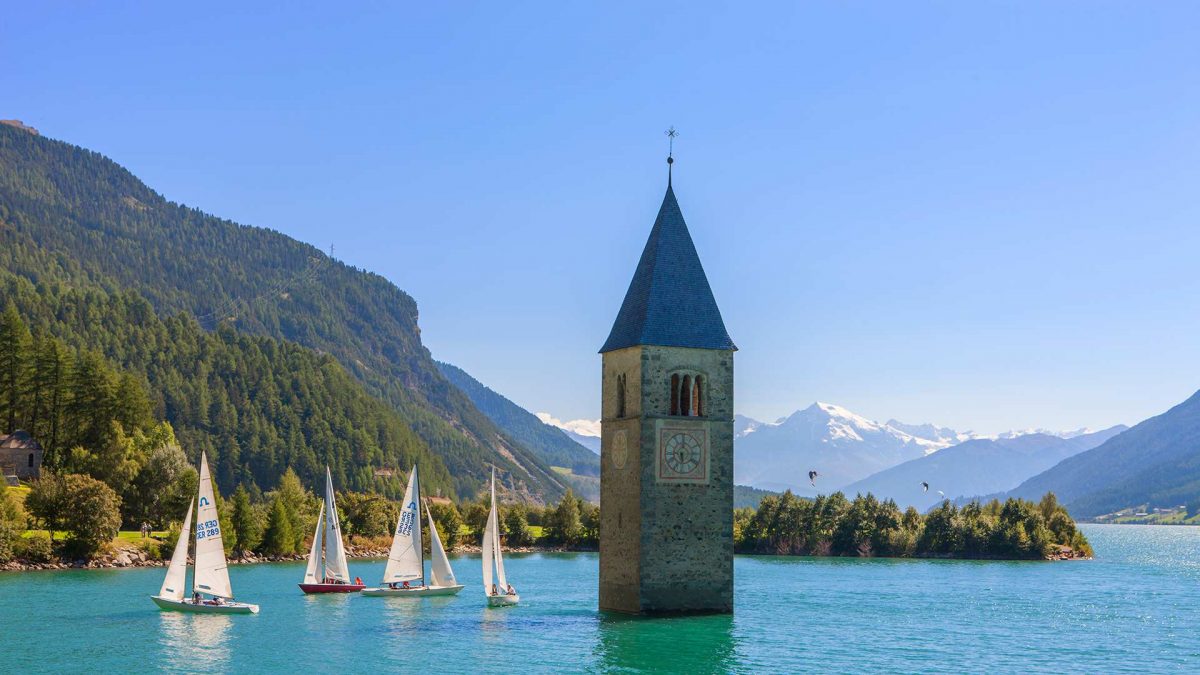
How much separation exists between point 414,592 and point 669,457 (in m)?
30.7

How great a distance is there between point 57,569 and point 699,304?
66525 millimetres

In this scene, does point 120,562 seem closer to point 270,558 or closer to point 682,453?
point 270,558

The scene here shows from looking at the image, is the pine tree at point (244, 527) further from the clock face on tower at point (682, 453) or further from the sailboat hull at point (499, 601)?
the clock face on tower at point (682, 453)

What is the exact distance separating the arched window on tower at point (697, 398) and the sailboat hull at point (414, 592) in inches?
1217

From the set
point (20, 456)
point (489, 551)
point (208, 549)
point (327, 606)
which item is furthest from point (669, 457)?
point (20, 456)

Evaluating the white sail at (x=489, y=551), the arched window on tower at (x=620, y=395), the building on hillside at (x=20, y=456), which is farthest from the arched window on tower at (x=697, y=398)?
the building on hillside at (x=20, y=456)

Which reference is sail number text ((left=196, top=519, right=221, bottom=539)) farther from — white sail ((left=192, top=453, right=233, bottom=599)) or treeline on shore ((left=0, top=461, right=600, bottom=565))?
treeline on shore ((left=0, top=461, right=600, bottom=565))

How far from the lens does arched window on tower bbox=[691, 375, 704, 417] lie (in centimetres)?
6662

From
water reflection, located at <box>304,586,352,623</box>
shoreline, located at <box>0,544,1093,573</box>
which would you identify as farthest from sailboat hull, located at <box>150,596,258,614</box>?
shoreline, located at <box>0,544,1093,573</box>

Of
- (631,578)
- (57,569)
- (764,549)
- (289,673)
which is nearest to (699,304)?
(631,578)

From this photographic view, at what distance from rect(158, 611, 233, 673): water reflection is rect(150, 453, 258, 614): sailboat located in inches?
29.2

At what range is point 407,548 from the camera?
89.4 meters

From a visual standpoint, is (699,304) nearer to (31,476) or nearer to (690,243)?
(690,243)

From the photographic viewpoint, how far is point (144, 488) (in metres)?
127
